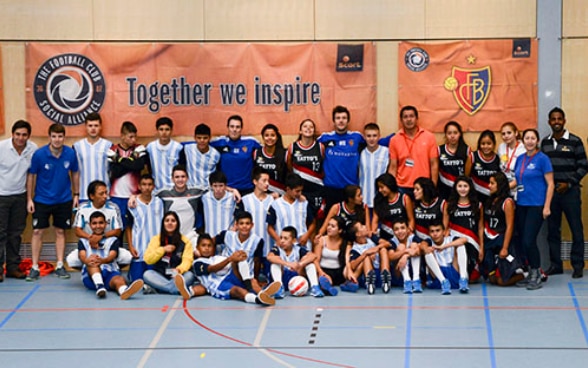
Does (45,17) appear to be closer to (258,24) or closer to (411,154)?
(258,24)

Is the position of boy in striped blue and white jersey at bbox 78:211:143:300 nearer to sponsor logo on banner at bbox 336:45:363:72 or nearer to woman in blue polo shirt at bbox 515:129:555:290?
sponsor logo on banner at bbox 336:45:363:72

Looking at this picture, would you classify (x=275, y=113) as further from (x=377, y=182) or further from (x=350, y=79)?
(x=377, y=182)

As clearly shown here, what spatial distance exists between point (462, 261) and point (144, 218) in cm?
405

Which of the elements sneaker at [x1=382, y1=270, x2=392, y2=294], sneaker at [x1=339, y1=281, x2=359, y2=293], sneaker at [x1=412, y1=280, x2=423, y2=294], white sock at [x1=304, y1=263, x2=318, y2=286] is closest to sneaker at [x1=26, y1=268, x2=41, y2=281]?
white sock at [x1=304, y1=263, x2=318, y2=286]

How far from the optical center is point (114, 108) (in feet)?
47.8

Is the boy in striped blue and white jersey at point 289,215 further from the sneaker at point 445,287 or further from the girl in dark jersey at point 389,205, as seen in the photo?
the sneaker at point 445,287

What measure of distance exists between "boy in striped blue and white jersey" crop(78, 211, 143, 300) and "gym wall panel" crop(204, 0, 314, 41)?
321cm

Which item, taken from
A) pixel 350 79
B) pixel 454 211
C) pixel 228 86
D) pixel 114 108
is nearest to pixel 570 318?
pixel 454 211

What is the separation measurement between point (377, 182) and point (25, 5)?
18.1 feet

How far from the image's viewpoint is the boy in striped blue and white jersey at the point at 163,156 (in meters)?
13.9

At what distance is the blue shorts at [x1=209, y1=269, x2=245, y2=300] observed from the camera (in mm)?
12422

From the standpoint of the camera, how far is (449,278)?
12812mm

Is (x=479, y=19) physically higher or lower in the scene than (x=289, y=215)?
higher

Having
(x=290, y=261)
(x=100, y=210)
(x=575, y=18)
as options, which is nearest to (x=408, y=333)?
(x=290, y=261)
